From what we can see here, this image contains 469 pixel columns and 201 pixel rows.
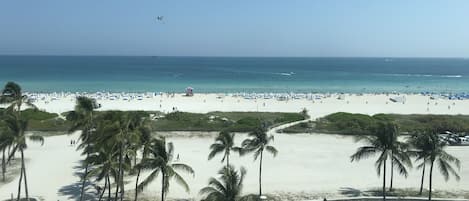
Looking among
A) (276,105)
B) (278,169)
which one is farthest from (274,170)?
(276,105)

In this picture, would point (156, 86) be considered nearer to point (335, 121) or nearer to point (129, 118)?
point (335, 121)

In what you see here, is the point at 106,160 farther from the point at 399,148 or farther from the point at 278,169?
the point at 278,169

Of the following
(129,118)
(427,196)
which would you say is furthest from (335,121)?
(129,118)

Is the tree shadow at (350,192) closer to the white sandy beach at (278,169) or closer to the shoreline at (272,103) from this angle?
the white sandy beach at (278,169)

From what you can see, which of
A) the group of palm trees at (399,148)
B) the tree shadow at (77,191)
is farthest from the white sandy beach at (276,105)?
the tree shadow at (77,191)

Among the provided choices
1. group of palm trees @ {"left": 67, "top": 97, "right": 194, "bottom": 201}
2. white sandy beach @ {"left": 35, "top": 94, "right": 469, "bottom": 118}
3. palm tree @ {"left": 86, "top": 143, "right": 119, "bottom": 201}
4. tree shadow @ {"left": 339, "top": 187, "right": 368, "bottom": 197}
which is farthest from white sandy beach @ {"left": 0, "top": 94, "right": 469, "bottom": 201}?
white sandy beach @ {"left": 35, "top": 94, "right": 469, "bottom": 118}

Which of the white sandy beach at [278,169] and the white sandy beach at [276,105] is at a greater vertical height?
the white sandy beach at [276,105]

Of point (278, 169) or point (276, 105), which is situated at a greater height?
point (276, 105)

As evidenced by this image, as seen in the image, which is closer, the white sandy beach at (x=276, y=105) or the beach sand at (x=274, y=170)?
the beach sand at (x=274, y=170)
